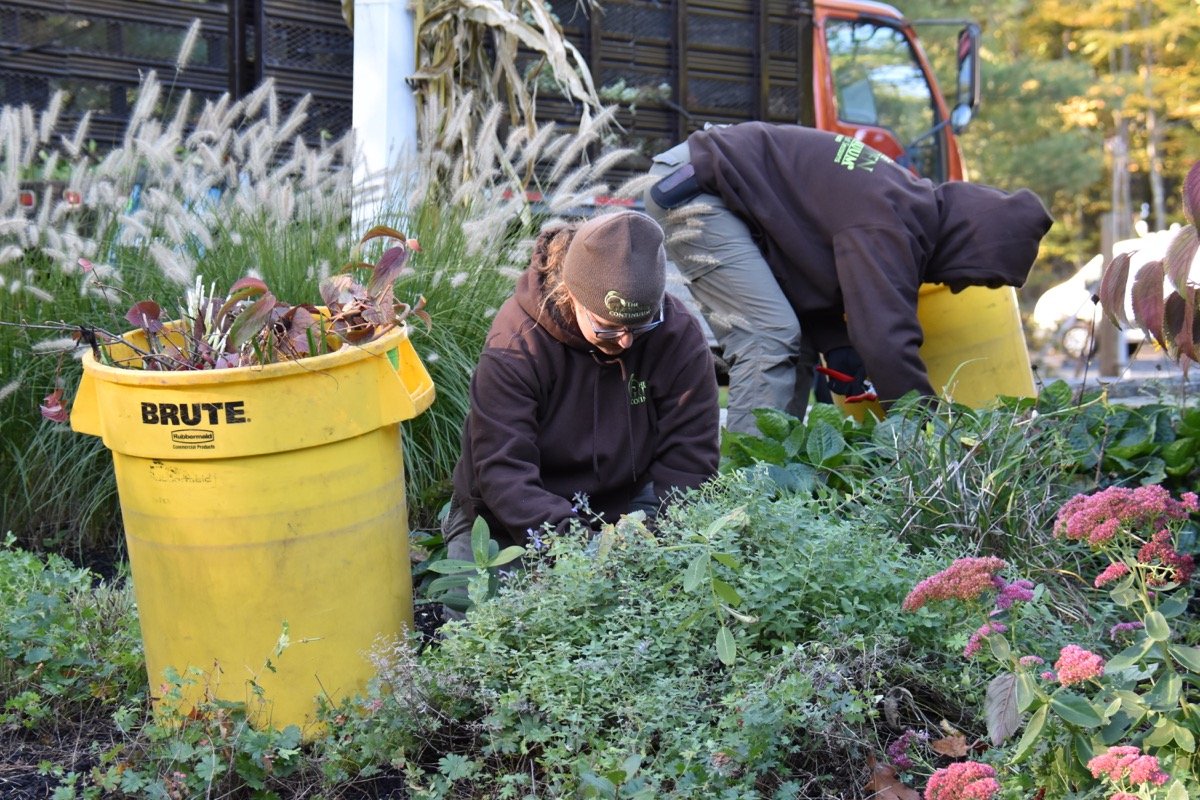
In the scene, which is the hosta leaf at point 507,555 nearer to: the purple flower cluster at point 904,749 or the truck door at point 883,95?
the purple flower cluster at point 904,749

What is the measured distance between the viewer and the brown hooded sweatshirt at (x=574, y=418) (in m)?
3.41

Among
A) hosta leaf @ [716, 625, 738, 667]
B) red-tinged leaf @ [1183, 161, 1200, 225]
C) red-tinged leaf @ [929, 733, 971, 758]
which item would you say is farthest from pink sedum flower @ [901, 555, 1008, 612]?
red-tinged leaf @ [1183, 161, 1200, 225]

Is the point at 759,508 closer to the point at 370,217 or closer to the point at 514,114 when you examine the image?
the point at 370,217

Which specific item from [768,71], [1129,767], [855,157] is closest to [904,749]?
[1129,767]

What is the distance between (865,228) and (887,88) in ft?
23.3

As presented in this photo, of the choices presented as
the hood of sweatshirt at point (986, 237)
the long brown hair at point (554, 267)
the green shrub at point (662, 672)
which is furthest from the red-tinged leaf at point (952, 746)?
the hood of sweatshirt at point (986, 237)

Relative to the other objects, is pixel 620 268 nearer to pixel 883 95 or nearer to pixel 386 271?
pixel 386 271

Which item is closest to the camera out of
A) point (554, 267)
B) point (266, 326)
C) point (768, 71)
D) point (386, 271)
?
point (266, 326)

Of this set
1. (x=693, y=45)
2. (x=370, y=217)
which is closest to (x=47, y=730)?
(x=370, y=217)

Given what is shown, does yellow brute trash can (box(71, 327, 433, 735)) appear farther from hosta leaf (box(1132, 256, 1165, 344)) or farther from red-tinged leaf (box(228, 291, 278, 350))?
hosta leaf (box(1132, 256, 1165, 344))

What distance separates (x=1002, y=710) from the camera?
2.16 m

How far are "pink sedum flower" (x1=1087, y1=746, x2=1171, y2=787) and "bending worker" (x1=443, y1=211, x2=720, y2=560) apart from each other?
1.55 metres

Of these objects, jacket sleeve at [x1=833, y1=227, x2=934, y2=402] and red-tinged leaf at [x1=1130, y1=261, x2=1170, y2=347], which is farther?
jacket sleeve at [x1=833, y1=227, x2=934, y2=402]

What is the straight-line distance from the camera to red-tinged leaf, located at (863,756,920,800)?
2516 millimetres
